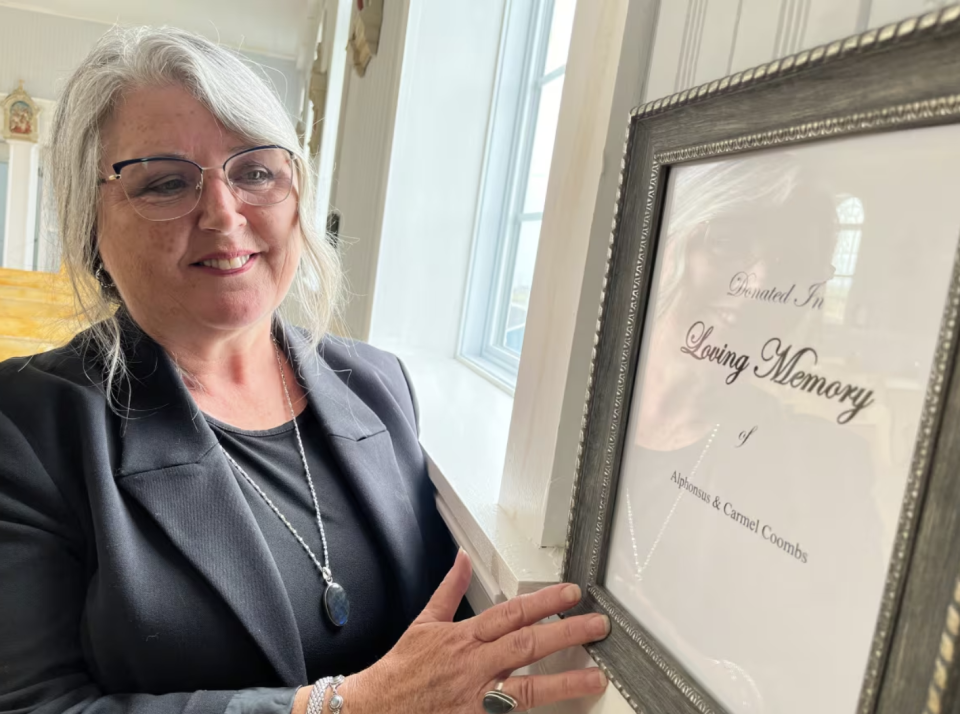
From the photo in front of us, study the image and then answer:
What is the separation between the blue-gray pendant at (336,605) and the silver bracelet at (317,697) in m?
0.15

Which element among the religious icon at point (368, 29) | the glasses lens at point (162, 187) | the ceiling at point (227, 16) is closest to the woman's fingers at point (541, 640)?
the glasses lens at point (162, 187)

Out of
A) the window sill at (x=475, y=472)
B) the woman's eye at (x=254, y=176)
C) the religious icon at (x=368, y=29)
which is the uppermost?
the religious icon at (x=368, y=29)

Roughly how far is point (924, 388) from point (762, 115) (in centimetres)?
19

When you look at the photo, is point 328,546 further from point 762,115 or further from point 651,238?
point 762,115

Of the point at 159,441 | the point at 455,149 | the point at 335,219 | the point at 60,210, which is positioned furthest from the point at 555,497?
the point at 335,219

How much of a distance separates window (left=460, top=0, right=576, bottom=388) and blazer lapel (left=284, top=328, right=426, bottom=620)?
49cm

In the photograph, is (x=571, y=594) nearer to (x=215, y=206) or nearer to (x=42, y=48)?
(x=215, y=206)

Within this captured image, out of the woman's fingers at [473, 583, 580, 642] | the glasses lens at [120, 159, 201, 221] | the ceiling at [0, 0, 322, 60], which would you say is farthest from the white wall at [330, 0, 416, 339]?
the ceiling at [0, 0, 322, 60]

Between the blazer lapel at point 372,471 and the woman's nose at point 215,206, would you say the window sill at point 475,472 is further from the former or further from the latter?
the woman's nose at point 215,206

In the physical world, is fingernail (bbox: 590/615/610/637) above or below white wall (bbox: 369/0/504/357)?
below

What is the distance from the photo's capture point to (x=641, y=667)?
50 cm

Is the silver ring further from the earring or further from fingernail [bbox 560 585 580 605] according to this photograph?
the earring

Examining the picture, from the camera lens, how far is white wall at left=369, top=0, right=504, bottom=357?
1.60m

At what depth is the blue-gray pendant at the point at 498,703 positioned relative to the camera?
645 mm
